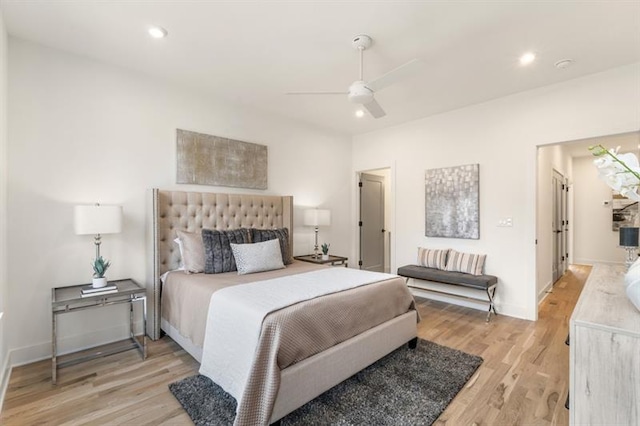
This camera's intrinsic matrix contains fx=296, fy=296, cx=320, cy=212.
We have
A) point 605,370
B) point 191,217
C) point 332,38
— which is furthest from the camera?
point 191,217

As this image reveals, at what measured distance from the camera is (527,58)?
2934 millimetres

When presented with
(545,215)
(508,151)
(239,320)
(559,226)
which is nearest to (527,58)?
(508,151)

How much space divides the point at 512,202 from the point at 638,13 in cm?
216

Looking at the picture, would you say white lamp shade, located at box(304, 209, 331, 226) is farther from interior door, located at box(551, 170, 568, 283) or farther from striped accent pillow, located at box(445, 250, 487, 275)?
interior door, located at box(551, 170, 568, 283)

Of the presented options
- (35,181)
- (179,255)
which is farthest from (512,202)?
(35,181)

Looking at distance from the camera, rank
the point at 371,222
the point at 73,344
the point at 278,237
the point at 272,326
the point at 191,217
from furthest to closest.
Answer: the point at 371,222
the point at 278,237
the point at 191,217
the point at 73,344
the point at 272,326

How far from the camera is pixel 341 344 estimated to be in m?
2.17

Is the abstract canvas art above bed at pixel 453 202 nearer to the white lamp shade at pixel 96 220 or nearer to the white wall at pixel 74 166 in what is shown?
the white wall at pixel 74 166

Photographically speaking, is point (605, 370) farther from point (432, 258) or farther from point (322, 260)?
point (322, 260)

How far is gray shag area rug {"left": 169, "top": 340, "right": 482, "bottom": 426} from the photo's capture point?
193cm

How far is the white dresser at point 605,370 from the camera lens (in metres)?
1.13

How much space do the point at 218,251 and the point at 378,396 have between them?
205 cm

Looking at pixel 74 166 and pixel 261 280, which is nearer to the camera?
pixel 261 280

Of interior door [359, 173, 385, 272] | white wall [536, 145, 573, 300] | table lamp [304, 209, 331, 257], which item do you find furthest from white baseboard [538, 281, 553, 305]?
table lamp [304, 209, 331, 257]
